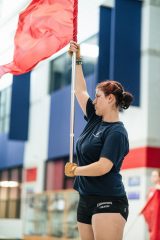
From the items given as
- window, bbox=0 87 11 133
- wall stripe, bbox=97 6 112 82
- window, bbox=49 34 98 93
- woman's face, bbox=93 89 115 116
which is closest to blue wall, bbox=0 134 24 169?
window, bbox=0 87 11 133

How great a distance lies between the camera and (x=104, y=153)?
315 centimetres

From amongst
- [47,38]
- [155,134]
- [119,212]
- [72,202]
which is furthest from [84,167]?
[72,202]

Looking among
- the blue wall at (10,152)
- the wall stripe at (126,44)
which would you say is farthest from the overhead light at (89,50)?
the blue wall at (10,152)

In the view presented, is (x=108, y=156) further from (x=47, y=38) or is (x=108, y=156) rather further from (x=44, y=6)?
(x=44, y=6)

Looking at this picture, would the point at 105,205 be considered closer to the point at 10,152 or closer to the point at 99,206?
the point at 99,206

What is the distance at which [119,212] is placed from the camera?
3.18m

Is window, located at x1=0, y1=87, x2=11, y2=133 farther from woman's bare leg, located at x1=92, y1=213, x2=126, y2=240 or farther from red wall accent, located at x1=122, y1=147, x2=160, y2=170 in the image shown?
woman's bare leg, located at x1=92, y1=213, x2=126, y2=240

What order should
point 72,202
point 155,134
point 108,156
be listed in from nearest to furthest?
point 108,156 < point 155,134 < point 72,202

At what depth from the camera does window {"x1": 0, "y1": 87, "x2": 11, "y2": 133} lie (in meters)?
19.3

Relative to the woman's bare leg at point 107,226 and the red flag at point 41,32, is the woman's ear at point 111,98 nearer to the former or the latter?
the woman's bare leg at point 107,226

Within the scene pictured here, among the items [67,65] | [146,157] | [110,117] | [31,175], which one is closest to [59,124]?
[67,65]

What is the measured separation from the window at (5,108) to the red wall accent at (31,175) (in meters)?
2.55

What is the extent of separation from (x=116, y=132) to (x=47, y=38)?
183 cm

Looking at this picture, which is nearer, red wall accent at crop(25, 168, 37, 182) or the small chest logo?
the small chest logo
